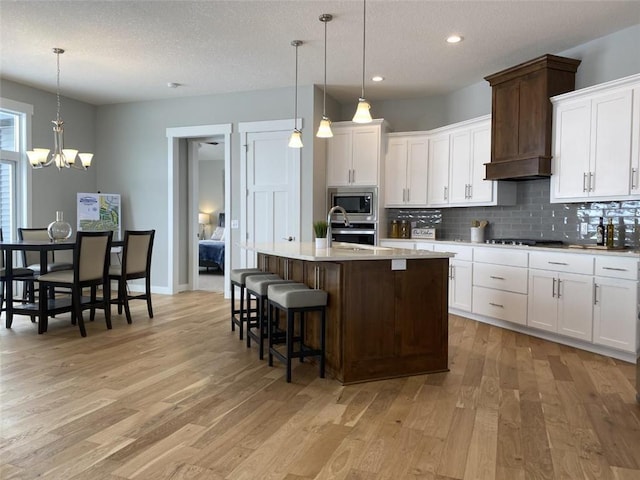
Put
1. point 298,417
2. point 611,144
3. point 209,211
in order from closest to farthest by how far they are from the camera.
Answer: point 298,417
point 611,144
point 209,211

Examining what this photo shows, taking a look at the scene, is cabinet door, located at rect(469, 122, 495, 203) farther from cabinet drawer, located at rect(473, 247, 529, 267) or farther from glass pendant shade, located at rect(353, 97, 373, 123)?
glass pendant shade, located at rect(353, 97, 373, 123)

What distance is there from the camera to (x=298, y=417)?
2.67m

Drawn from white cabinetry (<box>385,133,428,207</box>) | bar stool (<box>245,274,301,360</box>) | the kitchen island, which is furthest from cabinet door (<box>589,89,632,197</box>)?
bar stool (<box>245,274,301,360</box>)

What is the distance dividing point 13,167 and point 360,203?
4627mm

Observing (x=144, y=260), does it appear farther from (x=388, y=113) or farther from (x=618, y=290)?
(x=618, y=290)

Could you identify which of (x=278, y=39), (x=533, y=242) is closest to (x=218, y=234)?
(x=278, y=39)

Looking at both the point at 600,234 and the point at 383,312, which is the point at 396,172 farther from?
the point at 383,312

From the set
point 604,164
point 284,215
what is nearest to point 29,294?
point 284,215

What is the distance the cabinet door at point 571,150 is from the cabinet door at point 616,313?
945 millimetres

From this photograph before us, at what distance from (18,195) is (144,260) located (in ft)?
7.78

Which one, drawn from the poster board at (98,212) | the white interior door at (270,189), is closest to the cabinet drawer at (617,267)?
the white interior door at (270,189)

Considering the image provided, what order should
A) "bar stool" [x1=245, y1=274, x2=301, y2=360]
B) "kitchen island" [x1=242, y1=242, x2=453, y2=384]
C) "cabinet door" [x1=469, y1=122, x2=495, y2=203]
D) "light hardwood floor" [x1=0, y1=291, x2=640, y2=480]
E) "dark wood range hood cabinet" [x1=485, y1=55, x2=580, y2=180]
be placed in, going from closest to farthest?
"light hardwood floor" [x1=0, y1=291, x2=640, y2=480]
"kitchen island" [x1=242, y1=242, x2=453, y2=384]
"bar stool" [x1=245, y1=274, x2=301, y2=360]
"dark wood range hood cabinet" [x1=485, y1=55, x2=580, y2=180]
"cabinet door" [x1=469, y1=122, x2=495, y2=203]

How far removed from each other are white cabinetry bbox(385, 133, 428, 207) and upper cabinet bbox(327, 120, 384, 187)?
260 mm

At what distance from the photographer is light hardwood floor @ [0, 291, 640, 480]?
7.04ft
